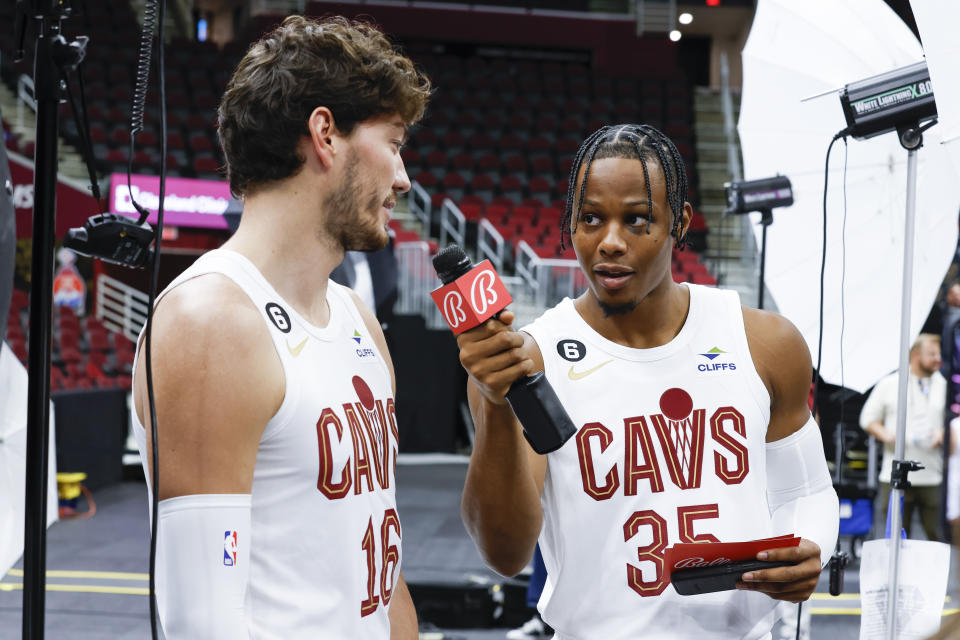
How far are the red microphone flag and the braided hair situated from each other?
56 cm

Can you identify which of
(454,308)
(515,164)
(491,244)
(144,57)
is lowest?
(454,308)

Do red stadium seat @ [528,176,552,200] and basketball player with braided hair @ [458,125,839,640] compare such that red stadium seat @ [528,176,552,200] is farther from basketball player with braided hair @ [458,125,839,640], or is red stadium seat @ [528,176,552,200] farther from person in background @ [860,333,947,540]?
basketball player with braided hair @ [458,125,839,640]

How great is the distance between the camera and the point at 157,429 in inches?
51.8

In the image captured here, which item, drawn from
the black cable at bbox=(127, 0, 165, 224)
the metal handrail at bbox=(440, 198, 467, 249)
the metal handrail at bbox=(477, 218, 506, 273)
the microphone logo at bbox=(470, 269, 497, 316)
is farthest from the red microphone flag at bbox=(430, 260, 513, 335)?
the metal handrail at bbox=(440, 198, 467, 249)

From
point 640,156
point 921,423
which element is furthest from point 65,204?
point 640,156

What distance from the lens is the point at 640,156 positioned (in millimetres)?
1915

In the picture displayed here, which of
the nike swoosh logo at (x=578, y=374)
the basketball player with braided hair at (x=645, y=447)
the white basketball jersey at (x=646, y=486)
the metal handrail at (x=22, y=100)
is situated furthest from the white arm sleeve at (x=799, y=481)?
the metal handrail at (x=22, y=100)

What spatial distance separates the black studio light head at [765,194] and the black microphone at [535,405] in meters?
2.40

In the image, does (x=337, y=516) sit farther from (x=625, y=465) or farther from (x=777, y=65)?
(x=777, y=65)

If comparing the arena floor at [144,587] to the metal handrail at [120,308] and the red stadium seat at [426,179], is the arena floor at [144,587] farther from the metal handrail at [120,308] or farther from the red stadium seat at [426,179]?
the red stadium seat at [426,179]

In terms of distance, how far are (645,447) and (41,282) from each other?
1165mm

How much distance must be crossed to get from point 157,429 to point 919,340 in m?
5.50

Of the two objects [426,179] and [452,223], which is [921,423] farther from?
[426,179]

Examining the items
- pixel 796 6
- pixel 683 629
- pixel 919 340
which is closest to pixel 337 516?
pixel 683 629
